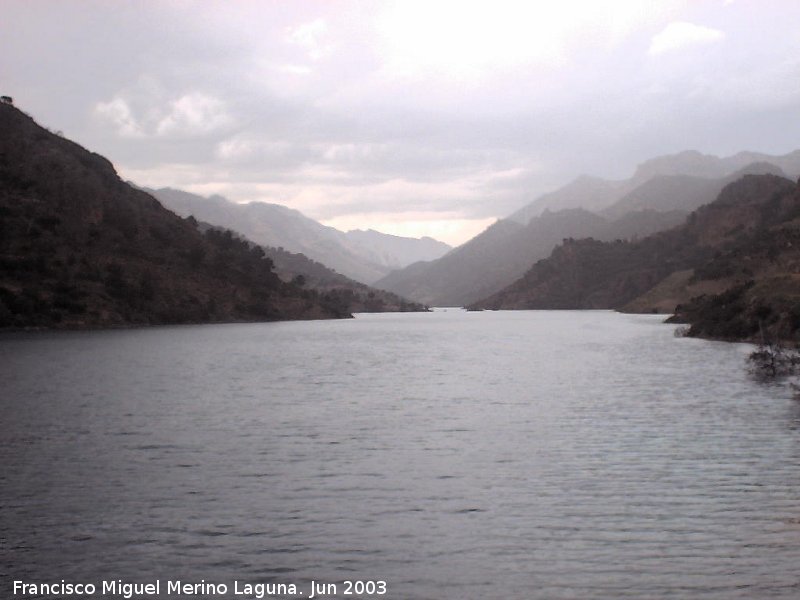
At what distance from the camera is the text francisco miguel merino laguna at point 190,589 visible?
16.3m

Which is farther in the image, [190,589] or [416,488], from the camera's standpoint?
[416,488]

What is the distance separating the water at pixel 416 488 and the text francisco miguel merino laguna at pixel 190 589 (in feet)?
0.83

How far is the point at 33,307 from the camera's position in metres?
153

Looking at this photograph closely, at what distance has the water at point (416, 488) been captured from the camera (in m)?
17.7

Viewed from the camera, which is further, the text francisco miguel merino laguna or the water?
the water

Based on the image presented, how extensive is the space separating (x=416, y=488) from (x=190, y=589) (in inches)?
417

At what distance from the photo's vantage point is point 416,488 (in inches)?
1017

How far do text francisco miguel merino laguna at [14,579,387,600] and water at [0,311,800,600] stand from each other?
0.25 meters

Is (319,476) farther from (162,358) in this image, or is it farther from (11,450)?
(162,358)

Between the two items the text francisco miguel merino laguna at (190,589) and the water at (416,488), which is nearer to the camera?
the text francisco miguel merino laguna at (190,589)

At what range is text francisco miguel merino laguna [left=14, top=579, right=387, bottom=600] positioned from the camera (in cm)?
1631

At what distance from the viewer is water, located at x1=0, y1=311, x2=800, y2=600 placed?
17656 millimetres

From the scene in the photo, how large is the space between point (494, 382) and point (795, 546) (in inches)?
1721

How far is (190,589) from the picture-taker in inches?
653
